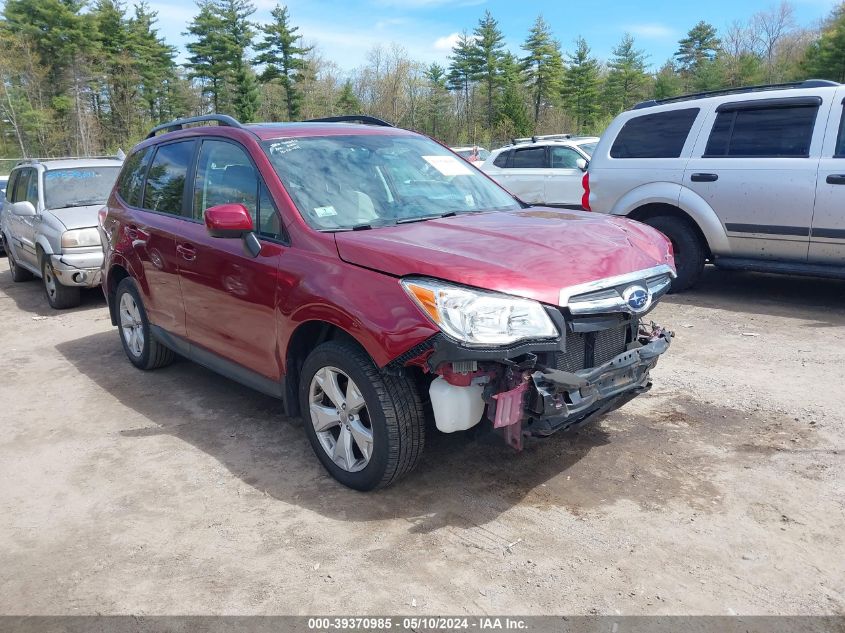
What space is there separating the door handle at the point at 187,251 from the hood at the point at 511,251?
141 cm

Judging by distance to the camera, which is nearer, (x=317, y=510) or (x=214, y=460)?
(x=317, y=510)

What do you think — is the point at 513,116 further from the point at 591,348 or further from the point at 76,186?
the point at 591,348

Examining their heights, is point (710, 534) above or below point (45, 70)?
below

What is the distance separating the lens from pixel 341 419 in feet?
11.4

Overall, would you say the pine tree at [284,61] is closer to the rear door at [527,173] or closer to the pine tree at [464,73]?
the pine tree at [464,73]

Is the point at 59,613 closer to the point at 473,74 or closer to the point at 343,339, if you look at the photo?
the point at 343,339

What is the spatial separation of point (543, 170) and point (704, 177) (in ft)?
16.0

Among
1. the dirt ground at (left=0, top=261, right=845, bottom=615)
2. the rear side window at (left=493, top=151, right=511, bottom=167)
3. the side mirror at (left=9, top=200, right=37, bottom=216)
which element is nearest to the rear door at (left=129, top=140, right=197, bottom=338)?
the dirt ground at (left=0, top=261, right=845, bottom=615)

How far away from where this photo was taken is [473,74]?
5959 centimetres

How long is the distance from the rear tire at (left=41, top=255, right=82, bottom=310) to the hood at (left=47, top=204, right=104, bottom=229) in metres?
0.50

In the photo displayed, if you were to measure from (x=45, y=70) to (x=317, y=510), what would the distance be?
184 ft

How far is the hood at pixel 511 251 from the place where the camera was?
120 inches

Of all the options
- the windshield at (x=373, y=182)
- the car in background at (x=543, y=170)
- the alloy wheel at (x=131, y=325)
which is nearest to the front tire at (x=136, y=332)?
the alloy wheel at (x=131, y=325)

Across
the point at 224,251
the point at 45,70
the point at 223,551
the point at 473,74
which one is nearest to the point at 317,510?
the point at 223,551
